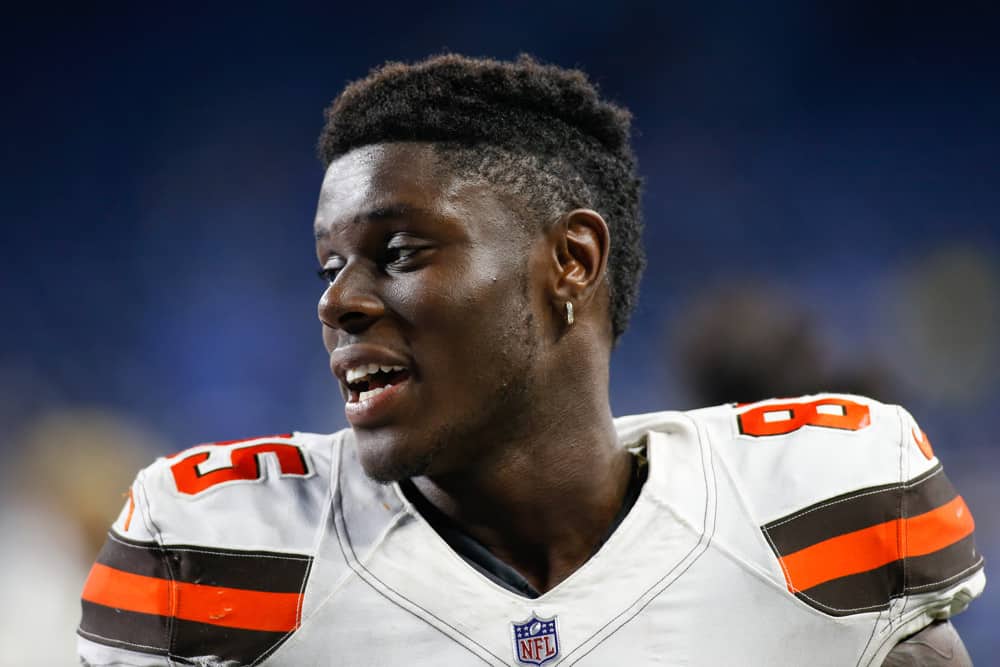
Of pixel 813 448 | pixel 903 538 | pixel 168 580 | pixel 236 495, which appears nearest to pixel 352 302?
pixel 236 495

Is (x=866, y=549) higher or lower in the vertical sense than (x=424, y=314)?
lower

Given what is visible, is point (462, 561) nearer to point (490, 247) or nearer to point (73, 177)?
point (490, 247)

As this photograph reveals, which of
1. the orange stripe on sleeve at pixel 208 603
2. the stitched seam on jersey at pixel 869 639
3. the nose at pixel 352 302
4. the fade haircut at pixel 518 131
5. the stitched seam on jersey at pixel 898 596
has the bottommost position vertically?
the stitched seam on jersey at pixel 869 639

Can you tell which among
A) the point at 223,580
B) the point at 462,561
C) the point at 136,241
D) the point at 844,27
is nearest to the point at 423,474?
the point at 462,561

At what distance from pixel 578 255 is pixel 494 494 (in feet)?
1.07

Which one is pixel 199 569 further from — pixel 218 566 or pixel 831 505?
pixel 831 505

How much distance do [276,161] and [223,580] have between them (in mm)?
1842

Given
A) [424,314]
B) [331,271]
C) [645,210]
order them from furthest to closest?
[645,210]
[331,271]
[424,314]

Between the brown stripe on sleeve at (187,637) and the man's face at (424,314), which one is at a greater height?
the man's face at (424,314)

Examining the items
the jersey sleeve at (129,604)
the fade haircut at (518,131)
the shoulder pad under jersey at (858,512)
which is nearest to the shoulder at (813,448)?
the shoulder pad under jersey at (858,512)

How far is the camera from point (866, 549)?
140 cm

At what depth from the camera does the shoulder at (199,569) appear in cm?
129

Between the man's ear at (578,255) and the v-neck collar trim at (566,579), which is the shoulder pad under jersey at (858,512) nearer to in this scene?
the v-neck collar trim at (566,579)

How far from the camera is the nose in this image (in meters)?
1.29
